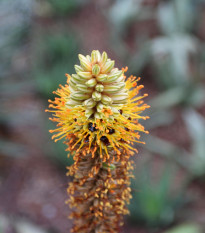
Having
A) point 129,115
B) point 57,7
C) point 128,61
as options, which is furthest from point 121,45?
point 129,115

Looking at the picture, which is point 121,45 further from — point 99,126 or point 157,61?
point 99,126

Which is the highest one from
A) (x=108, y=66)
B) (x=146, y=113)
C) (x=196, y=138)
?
(x=146, y=113)

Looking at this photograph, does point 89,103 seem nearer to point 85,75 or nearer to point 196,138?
point 85,75

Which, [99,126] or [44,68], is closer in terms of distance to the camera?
[99,126]

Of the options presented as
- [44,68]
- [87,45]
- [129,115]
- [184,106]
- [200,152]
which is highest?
[87,45]

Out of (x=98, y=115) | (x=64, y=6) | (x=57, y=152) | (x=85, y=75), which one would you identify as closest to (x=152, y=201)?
(x=57, y=152)

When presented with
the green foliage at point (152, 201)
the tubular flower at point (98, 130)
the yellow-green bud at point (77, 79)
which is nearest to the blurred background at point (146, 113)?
the green foliage at point (152, 201)
